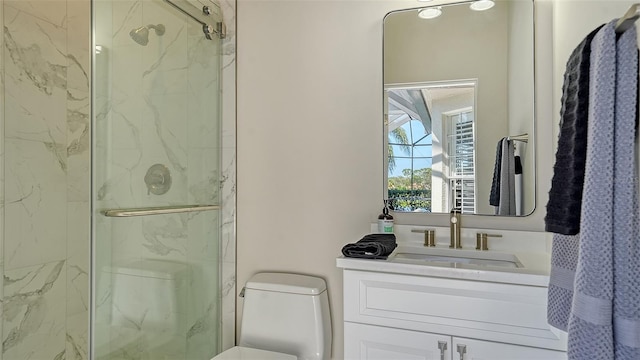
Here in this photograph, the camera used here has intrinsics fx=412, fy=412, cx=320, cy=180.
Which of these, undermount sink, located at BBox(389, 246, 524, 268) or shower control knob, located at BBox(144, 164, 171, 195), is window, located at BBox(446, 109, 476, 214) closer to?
undermount sink, located at BBox(389, 246, 524, 268)

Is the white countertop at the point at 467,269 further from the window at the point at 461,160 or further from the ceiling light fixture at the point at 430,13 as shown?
the ceiling light fixture at the point at 430,13

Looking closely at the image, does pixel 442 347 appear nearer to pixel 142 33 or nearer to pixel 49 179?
pixel 142 33

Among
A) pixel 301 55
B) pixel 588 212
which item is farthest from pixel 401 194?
pixel 588 212

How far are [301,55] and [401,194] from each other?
2.78 feet

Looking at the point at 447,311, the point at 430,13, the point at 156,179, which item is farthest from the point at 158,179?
the point at 430,13

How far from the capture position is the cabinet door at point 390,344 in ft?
4.66

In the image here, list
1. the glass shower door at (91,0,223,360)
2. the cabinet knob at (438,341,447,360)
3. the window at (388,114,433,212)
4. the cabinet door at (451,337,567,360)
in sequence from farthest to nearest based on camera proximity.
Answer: the window at (388,114,433,212) < the glass shower door at (91,0,223,360) < the cabinet knob at (438,341,447,360) < the cabinet door at (451,337,567,360)

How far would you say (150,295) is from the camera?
1722mm

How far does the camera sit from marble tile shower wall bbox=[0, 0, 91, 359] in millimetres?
1767

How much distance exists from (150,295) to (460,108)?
154 cm

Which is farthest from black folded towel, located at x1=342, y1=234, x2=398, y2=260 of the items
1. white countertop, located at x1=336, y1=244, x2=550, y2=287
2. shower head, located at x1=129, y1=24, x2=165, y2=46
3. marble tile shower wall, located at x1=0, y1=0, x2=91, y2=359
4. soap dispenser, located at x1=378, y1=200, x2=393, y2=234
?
marble tile shower wall, located at x1=0, y1=0, x2=91, y2=359

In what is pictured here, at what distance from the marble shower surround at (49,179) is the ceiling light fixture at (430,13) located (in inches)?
38.2

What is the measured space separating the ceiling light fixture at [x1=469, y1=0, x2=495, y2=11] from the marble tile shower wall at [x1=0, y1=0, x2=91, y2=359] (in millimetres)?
1845

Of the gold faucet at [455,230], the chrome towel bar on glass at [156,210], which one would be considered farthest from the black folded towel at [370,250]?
the chrome towel bar on glass at [156,210]
